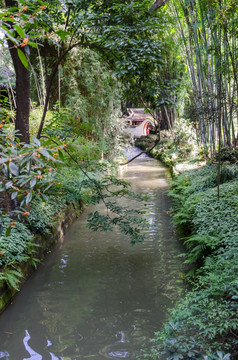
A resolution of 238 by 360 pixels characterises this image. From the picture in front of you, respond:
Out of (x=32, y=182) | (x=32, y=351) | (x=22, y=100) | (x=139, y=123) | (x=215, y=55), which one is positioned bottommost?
(x=32, y=351)

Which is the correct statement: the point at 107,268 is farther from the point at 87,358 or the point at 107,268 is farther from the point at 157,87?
the point at 157,87

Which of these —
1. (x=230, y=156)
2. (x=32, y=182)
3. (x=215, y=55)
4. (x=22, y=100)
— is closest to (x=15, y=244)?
(x=22, y=100)

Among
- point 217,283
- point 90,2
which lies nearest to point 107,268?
point 217,283

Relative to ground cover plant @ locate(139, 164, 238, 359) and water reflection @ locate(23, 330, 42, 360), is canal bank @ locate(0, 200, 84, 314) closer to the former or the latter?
water reflection @ locate(23, 330, 42, 360)

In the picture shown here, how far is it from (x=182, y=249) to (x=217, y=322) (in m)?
2.94

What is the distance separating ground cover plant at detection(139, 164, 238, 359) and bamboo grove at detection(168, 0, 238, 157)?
110cm

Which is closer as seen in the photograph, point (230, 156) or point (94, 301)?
point (94, 301)

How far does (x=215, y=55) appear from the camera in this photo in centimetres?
568

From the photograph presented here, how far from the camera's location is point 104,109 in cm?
1155

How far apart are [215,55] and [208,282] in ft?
14.1

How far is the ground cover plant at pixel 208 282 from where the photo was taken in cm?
212

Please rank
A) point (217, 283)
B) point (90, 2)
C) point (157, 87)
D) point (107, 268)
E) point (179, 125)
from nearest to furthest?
point (217, 283) < point (157, 87) < point (90, 2) < point (107, 268) < point (179, 125)

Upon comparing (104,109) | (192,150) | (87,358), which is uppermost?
(104,109)

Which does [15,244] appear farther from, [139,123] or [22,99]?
[139,123]
